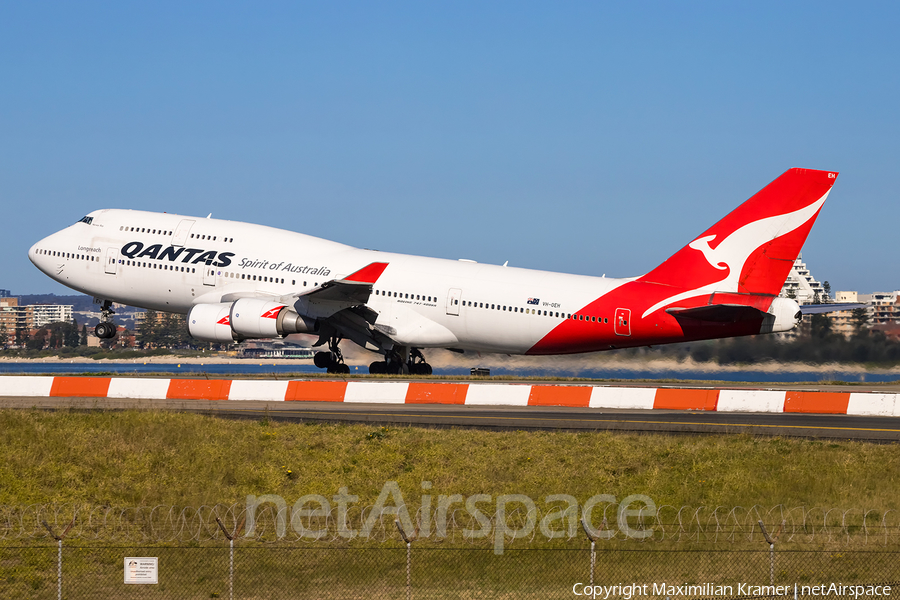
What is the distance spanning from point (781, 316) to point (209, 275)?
2515 cm

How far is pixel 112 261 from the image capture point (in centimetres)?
4541

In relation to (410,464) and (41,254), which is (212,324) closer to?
(41,254)

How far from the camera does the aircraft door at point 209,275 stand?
4391 cm

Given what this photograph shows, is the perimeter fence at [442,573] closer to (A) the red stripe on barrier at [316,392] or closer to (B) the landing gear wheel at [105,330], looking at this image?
(A) the red stripe on barrier at [316,392]

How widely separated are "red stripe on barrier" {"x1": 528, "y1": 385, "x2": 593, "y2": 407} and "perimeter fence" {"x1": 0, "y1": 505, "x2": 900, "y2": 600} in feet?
42.6

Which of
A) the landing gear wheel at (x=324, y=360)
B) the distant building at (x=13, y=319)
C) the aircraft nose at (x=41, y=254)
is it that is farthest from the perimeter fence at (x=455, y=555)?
the distant building at (x=13, y=319)

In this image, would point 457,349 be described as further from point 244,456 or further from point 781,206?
point 244,456

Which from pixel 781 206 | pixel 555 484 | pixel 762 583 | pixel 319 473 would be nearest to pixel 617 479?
pixel 555 484

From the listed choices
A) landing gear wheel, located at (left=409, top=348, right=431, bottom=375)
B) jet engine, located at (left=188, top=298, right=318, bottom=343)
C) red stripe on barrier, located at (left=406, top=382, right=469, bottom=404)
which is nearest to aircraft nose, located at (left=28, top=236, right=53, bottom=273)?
jet engine, located at (left=188, top=298, right=318, bottom=343)

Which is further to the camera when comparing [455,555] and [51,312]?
[51,312]

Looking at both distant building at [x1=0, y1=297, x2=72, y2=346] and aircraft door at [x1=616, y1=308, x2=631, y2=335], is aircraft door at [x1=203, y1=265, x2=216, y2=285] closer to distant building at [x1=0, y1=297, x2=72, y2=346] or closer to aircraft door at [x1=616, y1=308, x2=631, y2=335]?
aircraft door at [x1=616, y1=308, x2=631, y2=335]

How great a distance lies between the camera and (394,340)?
4328cm

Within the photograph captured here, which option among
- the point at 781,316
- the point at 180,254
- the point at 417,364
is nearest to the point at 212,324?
the point at 180,254

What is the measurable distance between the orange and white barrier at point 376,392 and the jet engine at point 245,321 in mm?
8025
